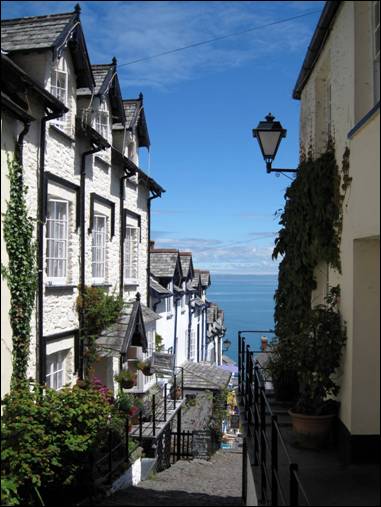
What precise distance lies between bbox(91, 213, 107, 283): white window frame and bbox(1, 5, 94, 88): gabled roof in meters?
3.99

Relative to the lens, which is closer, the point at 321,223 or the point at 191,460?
the point at 321,223

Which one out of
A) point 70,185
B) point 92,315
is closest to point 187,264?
point 92,315

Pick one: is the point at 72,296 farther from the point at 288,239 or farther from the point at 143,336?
the point at 288,239

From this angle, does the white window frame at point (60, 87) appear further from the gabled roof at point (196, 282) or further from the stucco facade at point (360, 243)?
the gabled roof at point (196, 282)

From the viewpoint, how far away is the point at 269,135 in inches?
359

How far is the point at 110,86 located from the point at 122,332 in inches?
263

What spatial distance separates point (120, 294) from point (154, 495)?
5775 millimetres

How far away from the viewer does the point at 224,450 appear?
23.5 m

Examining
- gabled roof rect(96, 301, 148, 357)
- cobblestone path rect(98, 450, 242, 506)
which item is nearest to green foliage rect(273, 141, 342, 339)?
cobblestone path rect(98, 450, 242, 506)

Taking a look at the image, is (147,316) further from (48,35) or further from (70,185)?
(48,35)

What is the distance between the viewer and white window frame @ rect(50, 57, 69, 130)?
11406 millimetres

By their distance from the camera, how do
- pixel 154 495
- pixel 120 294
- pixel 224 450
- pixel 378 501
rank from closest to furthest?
pixel 378 501 < pixel 154 495 < pixel 120 294 < pixel 224 450

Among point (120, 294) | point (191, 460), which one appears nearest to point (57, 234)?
point (120, 294)

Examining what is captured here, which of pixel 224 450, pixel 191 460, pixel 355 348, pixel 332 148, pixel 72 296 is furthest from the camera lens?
pixel 224 450
